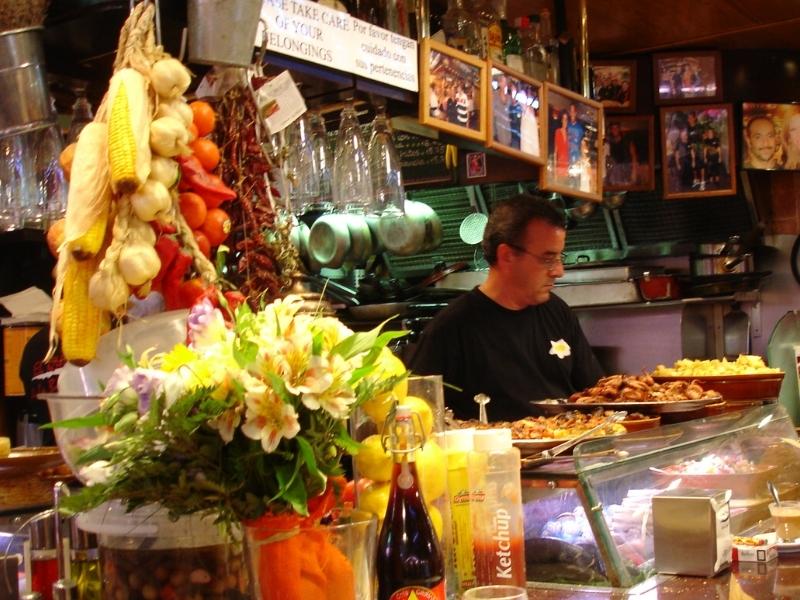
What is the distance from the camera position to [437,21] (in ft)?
14.3

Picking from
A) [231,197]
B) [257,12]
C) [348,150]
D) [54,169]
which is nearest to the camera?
[231,197]

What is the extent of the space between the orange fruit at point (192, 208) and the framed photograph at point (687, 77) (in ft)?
16.1

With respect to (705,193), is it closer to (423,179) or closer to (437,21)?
(423,179)

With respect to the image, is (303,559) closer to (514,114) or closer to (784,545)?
(784,545)

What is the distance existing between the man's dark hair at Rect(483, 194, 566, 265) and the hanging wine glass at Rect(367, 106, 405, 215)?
1376 millimetres

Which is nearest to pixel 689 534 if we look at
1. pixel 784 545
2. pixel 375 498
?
pixel 784 545

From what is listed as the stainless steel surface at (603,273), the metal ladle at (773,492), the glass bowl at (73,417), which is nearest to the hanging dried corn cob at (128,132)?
the glass bowl at (73,417)

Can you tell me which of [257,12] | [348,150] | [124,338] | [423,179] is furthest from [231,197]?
[423,179]

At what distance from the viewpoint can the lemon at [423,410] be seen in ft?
5.78

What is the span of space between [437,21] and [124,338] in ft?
9.66

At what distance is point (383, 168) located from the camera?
340cm

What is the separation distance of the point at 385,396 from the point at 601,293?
4869mm

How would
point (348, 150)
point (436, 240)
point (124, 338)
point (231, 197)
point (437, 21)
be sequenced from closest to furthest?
point (124, 338) → point (231, 197) → point (348, 150) → point (437, 21) → point (436, 240)

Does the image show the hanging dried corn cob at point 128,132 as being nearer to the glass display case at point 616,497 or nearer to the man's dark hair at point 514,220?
the glass display case at point 616,497
